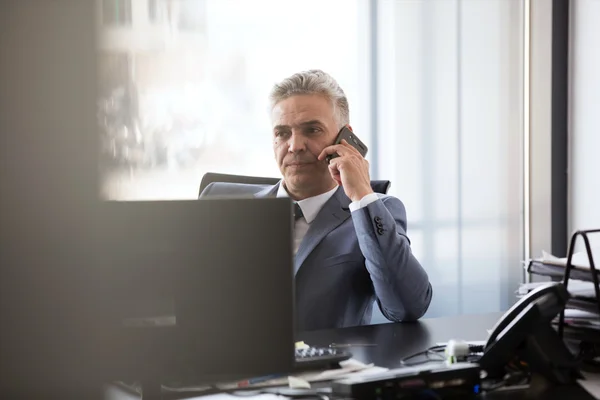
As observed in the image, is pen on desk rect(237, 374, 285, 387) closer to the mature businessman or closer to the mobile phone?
the mature businessman

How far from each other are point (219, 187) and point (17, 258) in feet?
4.27

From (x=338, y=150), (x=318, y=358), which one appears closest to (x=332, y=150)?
(x=338, y=150)

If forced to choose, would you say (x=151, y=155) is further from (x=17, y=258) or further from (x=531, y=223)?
(x=17, y=258)

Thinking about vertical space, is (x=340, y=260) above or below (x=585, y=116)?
below

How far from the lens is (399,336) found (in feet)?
5.09

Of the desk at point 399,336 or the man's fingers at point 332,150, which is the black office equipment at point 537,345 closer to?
the desk at point 399,336

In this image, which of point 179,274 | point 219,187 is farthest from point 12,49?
point 219,187

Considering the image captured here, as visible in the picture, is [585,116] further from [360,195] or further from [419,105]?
[360,195]

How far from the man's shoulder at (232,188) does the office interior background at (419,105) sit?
0.86m

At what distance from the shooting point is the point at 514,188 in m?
3.58

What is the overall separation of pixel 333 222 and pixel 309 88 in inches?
15.5

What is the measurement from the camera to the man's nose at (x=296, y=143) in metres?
1.96

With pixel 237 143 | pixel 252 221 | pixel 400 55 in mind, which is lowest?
pixel 252 221

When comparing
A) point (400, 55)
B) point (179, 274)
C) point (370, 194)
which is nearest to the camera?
point (179, 274)
